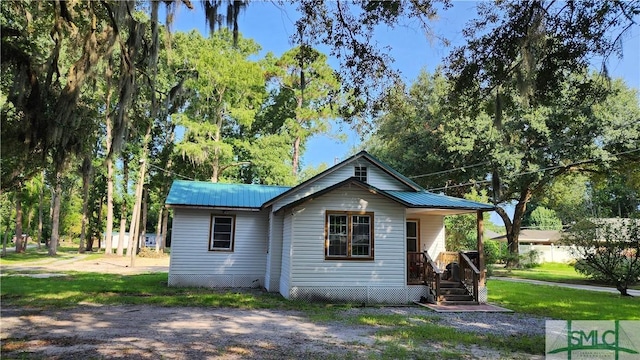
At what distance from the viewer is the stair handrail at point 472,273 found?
1161cm

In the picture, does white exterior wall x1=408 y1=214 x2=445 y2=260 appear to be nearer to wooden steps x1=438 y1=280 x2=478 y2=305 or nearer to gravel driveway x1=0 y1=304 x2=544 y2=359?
wooden steps x1=438 y1=280 x2=478 y2=305

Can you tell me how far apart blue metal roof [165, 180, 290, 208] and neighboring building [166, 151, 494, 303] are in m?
0.04

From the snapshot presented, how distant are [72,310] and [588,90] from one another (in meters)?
11.2

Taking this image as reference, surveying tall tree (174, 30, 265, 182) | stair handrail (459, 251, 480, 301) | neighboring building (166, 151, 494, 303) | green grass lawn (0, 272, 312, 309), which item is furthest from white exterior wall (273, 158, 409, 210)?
tall tree (174, 30, 265, 182)

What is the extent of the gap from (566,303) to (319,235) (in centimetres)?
773

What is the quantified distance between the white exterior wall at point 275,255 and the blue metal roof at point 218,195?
46.3 inches

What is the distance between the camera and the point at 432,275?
12.1m

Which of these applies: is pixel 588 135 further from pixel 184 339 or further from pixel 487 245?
pixel 184 339

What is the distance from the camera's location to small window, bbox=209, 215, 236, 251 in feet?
47.1

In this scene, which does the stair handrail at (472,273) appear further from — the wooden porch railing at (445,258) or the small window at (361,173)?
the small window at (361,173)

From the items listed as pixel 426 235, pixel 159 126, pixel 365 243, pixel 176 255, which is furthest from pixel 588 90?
pixel 159 126

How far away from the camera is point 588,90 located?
619 cm

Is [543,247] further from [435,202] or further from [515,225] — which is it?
[435,202]

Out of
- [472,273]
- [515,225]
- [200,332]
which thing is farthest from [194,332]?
[515,225]
